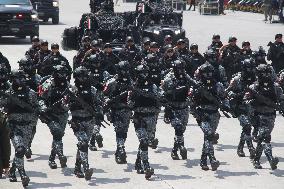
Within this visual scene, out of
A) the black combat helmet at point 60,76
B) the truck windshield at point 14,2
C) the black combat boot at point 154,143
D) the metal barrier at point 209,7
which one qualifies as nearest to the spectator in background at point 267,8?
the metal barrier at point 209,7

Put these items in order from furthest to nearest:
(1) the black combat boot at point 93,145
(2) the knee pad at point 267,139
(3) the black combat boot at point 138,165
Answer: (1) the black combat boot at point 93,145 < (2) the knee pad at point 267,139 < (3) the black combat boot at point 138,165

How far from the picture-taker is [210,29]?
43125 millimetres

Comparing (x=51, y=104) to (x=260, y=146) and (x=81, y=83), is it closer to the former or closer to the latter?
(x=81, y=83)

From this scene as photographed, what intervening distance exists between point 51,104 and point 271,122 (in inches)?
164

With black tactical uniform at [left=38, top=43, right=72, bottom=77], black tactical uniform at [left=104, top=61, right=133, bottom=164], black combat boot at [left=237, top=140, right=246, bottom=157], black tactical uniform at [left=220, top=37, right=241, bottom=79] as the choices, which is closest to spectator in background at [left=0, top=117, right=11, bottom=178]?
black tactical uniform at [left=104, top=61, right=133, bottom=164]

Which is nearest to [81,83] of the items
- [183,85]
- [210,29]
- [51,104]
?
[51,104]

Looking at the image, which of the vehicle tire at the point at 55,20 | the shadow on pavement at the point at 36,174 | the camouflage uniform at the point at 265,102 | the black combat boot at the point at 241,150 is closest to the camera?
the shadow on pavement at the point at 36,174

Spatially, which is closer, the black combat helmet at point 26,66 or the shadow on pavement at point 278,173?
the shadow on pavement at point 278,173

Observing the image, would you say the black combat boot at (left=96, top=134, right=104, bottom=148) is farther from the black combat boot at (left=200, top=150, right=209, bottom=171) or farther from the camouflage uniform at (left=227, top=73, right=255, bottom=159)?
the camouflage uniform at (left=227, top=73, right=255, bottom=159)

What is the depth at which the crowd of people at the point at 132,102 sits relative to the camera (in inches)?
534

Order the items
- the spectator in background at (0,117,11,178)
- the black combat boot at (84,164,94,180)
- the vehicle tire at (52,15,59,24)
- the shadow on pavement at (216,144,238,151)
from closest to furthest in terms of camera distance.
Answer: the spectator in background at (0,117,11,178) < the black combat boot at (84,164,94,180) < the shadow on pavement at (216,144,238,151) < the vehicle tire at (52,15,59,24)

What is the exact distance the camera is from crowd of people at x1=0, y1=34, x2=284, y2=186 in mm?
13570

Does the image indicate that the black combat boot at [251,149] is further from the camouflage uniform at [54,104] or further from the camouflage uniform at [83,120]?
the camouflage uniform at [54,104]

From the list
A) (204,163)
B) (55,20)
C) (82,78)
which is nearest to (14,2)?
(55,20)
